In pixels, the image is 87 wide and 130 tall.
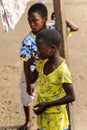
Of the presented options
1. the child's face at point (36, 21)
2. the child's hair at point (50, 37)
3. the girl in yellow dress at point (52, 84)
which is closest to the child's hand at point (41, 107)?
the girl in yellow dress at point (52, 84)

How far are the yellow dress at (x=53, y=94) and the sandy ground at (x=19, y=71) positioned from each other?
0.41 m

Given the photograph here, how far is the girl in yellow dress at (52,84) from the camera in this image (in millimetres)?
3672

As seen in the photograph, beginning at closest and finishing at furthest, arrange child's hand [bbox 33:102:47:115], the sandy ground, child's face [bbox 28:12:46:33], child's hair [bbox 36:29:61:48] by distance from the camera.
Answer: child's hair [bbox 36:29:61:48]
child's hand [bbox 33:102:47:115]
child's face [bbox 28:12:46:33]
the sandy ground

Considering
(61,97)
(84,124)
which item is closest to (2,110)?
(84,124)

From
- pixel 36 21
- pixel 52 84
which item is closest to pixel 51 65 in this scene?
pixel 52 84

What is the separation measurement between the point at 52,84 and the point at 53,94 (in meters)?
0.10

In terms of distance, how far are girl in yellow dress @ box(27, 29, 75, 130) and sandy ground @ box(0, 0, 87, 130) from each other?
1.41 feet

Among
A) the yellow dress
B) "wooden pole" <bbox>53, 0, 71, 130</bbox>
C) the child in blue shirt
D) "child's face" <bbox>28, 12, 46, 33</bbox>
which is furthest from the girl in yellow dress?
"child's face" <bbox>28, 12, 46, 33</bbox>

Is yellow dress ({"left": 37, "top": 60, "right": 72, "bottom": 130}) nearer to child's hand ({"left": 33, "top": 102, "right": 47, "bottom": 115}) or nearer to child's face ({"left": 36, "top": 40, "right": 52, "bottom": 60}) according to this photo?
child's hand ({"left": 33, "top": 102, "right": 47, "bottom": 115})

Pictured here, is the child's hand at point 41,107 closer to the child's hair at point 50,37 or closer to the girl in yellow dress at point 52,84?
the girl in yellow dress at point 52,84

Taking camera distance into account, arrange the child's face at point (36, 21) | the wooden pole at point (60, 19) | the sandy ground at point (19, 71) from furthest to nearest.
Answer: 1. the sandy ground at point (19, 71)
2. the child's face at point (36, 21)
3. the wooden pole at point (60, 19)

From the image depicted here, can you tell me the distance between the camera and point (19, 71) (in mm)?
6309

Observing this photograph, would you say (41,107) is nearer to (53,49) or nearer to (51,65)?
(51,65)

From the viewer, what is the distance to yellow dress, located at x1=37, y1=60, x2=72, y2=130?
371cm
